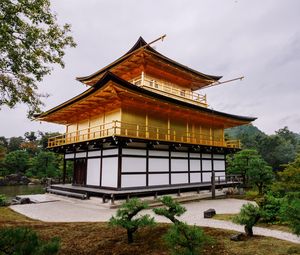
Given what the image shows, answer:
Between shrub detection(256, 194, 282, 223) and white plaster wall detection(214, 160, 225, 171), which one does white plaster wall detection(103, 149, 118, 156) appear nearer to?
shrub detection(256, 194, 282, 223)

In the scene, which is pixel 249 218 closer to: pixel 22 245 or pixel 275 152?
pixel 22 245

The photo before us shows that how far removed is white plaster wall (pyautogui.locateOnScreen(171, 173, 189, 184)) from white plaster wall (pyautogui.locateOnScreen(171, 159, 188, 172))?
0.50 meters

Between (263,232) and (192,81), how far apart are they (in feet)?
65.1

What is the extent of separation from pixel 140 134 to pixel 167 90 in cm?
746

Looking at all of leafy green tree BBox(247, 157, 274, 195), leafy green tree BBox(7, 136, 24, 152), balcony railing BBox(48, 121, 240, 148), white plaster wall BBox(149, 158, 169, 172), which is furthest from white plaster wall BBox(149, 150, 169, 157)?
leafy green tree BBox(7, 136, 24, 152)

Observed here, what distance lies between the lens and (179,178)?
19469 mm

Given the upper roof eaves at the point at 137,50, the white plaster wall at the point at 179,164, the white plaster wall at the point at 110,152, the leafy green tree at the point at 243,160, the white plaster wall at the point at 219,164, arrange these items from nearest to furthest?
the white plaster wall at the point at 110,152 → the white plaster wall at the point at 179,164 → the upper roof eaves at the point at 137,50 → the white plaster wall at the point at 219,164 → the leafy green tree at the point at 243,160

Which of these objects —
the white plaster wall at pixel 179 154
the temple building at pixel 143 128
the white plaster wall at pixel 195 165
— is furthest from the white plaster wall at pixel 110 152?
the white plaster wall at pixel 195 165

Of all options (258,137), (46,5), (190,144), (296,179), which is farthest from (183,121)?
(258,137)

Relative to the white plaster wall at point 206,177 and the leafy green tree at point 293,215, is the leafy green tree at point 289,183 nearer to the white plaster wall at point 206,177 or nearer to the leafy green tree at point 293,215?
the leafy green tree at point 293,215

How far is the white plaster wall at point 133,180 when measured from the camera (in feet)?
51.7

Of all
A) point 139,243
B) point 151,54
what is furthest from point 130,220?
point 151,54

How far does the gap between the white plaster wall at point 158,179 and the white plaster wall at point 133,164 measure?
0.96 meters

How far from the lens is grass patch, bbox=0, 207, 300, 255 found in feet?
20.4
